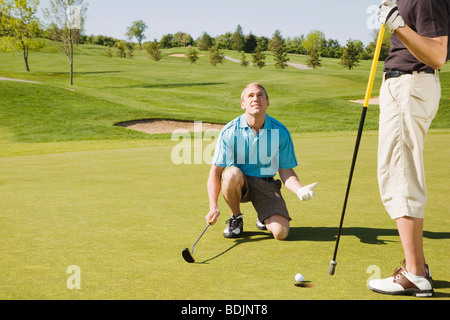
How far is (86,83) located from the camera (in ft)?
148

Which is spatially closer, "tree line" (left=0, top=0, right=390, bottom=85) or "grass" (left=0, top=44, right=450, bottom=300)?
"grass" (left=0, top=44, right=450, bottom=300)

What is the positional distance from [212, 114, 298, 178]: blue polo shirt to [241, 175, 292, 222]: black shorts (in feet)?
0.31

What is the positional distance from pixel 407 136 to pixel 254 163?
205cm

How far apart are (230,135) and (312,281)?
6.51 ft

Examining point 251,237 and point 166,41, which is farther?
point 166,41

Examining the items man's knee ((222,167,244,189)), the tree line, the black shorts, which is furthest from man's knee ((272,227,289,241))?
the tree line

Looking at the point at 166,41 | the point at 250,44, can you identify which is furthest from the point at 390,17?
the point at 166,41

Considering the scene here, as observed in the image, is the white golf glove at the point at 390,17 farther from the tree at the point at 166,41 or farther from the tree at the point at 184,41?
the tree at the point at 184,41

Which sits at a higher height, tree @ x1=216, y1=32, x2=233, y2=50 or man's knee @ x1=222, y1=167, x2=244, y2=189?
tree @ x1=216, y1=32, x2=233, y2=50

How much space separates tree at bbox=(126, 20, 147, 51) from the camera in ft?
379

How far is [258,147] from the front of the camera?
5012 mm

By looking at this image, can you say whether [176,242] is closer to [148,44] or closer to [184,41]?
[148,44]

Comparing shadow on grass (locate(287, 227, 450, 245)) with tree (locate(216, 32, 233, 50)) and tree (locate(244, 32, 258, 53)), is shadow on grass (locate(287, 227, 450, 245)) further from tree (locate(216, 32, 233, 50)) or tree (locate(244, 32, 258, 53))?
tree (locate(244, 32, 258, 53))

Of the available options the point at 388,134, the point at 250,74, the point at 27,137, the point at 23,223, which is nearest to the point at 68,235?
the point at 23,223
